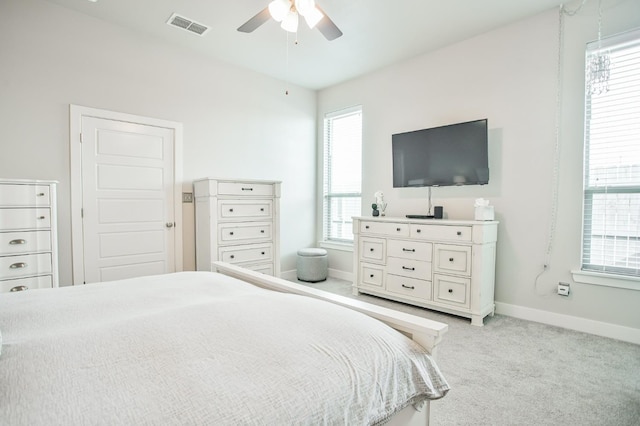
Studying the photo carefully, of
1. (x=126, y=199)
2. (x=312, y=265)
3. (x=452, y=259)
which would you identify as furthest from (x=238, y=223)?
(x=452, y=259)

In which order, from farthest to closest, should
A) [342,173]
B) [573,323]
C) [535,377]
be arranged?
[342,173] → [573,323] → [535,377]

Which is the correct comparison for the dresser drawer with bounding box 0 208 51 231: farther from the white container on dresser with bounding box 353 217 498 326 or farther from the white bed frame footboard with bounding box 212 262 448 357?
the white container on dresser with bounding box 353 217 498 326

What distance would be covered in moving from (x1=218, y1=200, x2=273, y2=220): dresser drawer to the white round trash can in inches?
37.6

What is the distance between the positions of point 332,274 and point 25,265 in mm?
3489

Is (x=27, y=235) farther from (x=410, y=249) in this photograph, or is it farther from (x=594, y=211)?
(x=594, y=211)

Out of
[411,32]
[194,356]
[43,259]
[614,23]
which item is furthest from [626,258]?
[43,259]

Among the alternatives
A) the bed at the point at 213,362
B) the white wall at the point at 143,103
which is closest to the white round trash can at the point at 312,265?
the white wall at the point at 143,103

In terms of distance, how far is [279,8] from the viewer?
2.15 metres

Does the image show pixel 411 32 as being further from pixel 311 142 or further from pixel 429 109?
pixel 311 142

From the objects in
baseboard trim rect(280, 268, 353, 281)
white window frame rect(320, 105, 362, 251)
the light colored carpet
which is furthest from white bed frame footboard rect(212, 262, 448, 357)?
white window frame rect(320, 105, 362, 251)

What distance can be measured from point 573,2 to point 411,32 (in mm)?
1366

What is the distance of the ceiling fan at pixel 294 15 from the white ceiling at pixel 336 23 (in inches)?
20.8

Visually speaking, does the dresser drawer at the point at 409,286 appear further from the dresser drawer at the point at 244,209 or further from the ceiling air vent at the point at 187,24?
the ceiling air vent at the point at 187,24

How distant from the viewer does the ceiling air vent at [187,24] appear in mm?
3023
